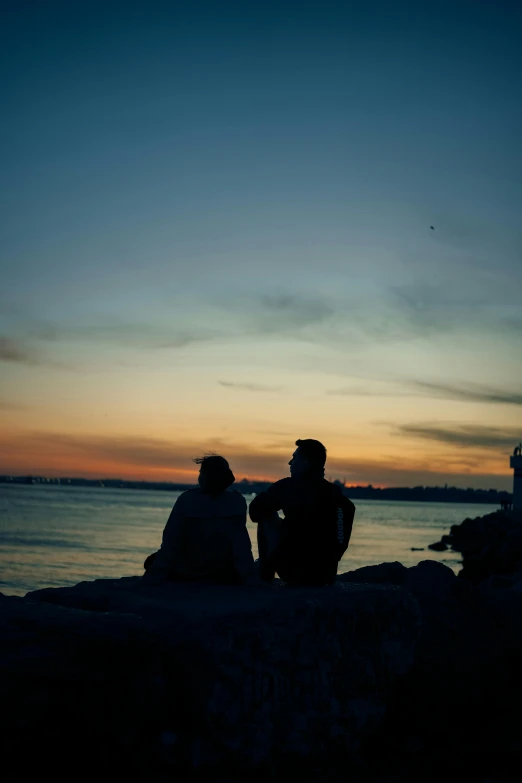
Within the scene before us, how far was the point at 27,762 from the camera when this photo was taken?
3.11 metres

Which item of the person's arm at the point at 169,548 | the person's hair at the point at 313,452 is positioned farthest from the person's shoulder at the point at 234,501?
the person's hair at the point at 313,452

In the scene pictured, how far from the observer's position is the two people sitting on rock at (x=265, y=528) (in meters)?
4.90

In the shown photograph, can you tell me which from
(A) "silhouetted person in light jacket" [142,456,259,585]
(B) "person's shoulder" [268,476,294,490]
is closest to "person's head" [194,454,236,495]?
(A) "silhouetted person in light jacket" [142,456,259,585]

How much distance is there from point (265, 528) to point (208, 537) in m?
0.42

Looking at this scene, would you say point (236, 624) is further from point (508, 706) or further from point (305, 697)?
point (508, 706)

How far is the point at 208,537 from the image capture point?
4953 mm

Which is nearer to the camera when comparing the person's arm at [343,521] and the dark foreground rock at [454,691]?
the dark foreground rock at [454,691]

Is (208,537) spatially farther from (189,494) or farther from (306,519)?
(306,519)

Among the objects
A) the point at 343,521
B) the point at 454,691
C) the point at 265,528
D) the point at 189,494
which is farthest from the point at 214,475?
the point at 454,691

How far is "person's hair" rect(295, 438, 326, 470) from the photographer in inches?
196

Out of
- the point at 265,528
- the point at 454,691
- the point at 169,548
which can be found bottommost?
the point at 454,691

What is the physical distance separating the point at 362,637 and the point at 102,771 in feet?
5.34

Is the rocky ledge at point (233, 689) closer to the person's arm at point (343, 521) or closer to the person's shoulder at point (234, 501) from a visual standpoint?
the person's arm at point (343, 521)

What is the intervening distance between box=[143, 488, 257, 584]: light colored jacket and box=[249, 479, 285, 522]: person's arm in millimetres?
99
